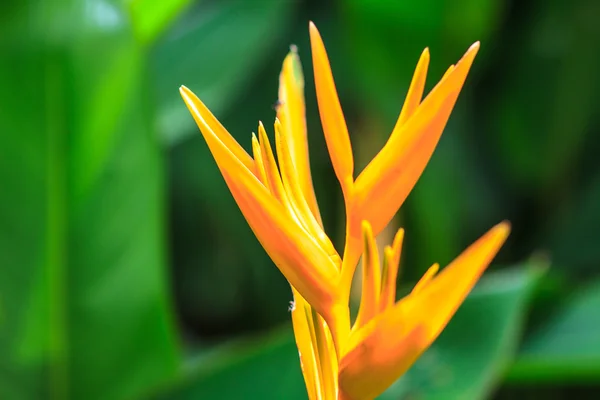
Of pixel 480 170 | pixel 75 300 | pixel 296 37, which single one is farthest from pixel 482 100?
pixel 75 300

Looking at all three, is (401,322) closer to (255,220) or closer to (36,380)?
Result: (255,220)

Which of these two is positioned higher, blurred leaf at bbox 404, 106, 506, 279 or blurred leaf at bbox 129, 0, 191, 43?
blurred leaf at bbox 129, 0, 191, 43

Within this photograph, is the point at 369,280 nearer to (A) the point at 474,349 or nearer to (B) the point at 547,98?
(A) the point at 474,349

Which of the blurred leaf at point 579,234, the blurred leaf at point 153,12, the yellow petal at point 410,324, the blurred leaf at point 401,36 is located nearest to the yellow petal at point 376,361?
the yellow petal at point 410,324

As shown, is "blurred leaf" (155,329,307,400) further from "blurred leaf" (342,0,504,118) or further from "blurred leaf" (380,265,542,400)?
"blurred leaf" (342,0,504,118)

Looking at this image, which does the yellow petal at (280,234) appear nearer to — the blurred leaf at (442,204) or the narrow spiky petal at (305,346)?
the narrow spiky petal at (305,346)

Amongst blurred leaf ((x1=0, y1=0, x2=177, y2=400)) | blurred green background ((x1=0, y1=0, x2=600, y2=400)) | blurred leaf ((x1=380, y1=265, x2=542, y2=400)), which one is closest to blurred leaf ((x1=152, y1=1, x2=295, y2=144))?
blurred green background ((x1=0, y1=0, x2=600, y2=400))
